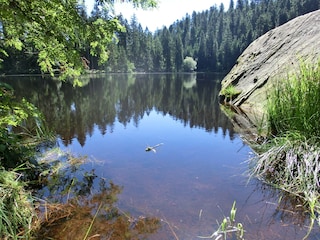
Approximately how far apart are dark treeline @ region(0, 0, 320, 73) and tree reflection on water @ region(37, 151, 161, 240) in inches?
1955

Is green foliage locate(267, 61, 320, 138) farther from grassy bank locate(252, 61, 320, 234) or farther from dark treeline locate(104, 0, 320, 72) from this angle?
dark treeline locate(104, 0, 320, 72)

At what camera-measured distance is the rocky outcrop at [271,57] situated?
9.41m

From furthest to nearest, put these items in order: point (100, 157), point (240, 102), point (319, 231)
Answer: point (240, 102) < point (100, 157) < point (319, 231)

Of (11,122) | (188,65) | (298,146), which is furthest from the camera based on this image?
(188,65)

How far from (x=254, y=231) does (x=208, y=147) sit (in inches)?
127

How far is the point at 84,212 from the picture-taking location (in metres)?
3.18

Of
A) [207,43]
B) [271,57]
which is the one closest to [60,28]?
[271,57]

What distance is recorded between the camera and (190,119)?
9.52 metres

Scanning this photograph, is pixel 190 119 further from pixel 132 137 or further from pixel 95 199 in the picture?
pixel 95 199

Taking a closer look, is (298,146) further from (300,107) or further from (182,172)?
(182,172)

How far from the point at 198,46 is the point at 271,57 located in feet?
339

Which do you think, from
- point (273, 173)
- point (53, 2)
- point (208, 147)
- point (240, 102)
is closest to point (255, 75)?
point (240, 102)

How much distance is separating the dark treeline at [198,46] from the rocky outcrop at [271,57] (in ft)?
145

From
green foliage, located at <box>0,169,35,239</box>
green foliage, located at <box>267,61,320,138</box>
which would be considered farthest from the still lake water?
green foliage, located at <box>0,169,35,239</box>
